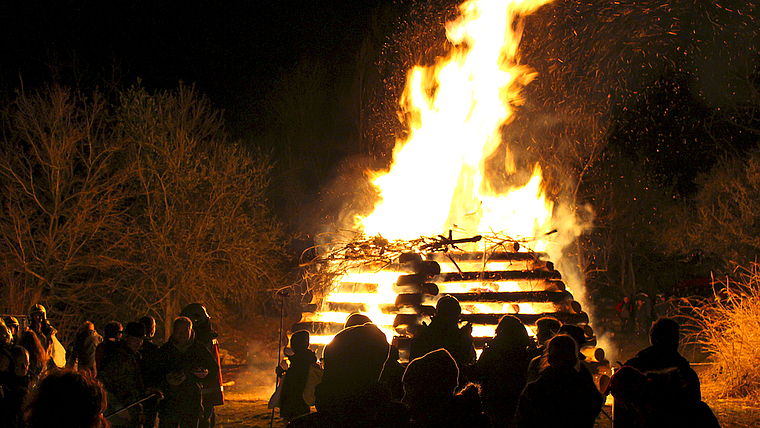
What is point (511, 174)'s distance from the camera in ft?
66.6

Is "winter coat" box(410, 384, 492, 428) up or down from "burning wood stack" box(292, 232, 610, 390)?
down

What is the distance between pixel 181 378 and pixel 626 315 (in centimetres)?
2172

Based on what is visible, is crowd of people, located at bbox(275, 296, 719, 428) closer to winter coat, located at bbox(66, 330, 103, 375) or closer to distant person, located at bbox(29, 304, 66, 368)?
winter coat, located at bbox(66, 330, 103, 375)

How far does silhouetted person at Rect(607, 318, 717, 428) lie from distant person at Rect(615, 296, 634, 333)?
20.9 metres

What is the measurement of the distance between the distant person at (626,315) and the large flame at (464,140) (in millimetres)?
12850

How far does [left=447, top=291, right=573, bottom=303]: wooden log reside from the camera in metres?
8.52

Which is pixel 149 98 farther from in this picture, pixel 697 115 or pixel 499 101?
pixel 697 115

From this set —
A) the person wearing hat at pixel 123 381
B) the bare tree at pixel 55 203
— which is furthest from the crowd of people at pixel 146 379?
the bare tree at pixel 55 203

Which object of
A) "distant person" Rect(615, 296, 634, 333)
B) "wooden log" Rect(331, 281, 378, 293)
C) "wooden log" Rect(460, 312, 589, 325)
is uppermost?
"distant person" Rect(615, 296, 634, 333)

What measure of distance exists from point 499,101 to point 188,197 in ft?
35.1

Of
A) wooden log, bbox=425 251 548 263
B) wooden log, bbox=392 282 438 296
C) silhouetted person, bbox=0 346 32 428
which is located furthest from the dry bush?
silhouetted person, bbox=0 346 32 428

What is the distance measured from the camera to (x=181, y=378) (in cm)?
567

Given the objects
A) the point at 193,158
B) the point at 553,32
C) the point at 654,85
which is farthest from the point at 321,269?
the point at 654,85

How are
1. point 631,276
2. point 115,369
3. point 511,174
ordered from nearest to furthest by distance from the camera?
point 115,369
point 511,174
point 631,276
